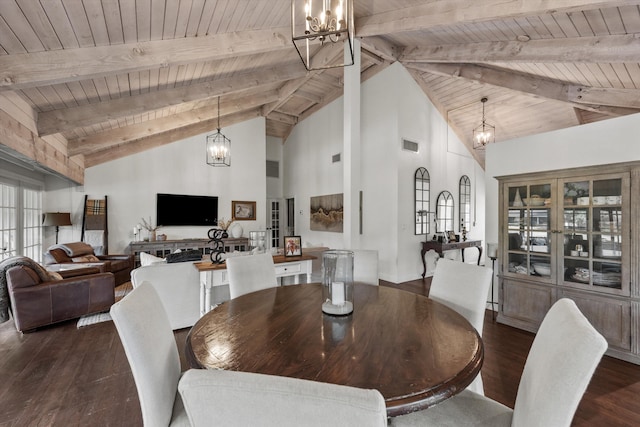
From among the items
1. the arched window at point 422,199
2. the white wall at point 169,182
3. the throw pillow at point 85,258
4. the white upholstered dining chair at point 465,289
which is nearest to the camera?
the white upholstered dining chair at point 465,289

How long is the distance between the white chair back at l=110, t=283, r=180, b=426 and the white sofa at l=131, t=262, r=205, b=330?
1.52m

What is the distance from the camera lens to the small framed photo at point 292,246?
136 inches

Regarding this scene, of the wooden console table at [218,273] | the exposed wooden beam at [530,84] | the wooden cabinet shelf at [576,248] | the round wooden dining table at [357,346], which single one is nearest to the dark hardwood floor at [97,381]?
the wooden cabinet shelf at [576,248]

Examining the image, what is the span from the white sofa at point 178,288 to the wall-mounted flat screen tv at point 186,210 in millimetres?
4019

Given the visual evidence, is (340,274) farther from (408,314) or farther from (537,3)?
(537,3)

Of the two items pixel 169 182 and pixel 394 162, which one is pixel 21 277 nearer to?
pixel 169 182

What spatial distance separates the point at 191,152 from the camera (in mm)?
6777

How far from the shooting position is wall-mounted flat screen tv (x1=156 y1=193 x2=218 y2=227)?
254 inches

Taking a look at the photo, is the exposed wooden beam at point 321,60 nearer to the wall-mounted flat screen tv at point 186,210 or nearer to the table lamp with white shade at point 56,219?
the wall-mounted flat screen tv at point 186,210

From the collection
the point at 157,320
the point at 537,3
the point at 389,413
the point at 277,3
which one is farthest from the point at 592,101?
the point at 157,320

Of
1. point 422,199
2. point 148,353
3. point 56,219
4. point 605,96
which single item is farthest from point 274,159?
point 148,353

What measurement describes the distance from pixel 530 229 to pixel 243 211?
602cm

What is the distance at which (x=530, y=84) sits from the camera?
4.25 metres

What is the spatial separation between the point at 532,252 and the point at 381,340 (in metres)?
2.86
